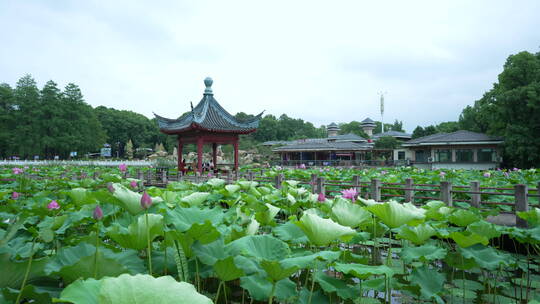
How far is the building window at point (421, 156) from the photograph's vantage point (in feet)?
87.7

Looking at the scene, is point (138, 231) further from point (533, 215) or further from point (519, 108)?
point (519, 108)

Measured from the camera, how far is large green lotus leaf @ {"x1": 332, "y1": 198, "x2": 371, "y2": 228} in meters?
2.30

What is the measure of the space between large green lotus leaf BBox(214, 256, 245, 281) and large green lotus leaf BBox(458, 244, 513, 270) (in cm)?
163

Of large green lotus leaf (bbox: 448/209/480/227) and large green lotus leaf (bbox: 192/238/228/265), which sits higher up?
large green lotus leaf (bbox: 192/238/228/265)

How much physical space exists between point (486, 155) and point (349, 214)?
85.0ft

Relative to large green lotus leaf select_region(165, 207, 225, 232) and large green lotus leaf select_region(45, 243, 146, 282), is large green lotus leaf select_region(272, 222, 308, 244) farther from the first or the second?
large green lotus leaf select_region(45, 243, 146, 282)

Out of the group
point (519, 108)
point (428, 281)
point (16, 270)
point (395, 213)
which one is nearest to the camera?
point (16, 270)

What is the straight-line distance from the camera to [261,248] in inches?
65.8

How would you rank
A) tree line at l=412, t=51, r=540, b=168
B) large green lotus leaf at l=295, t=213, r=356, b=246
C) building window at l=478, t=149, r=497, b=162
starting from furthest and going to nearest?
building window at l=478, t=149, r=497, b=162, tree line at l=412, t=51, r=540, b=168, large green lotus leaf at l=295, t=213, r=356, b=246

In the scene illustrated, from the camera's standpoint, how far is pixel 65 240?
228 cm

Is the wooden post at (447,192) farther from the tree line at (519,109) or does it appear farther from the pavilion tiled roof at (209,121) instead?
the tree line at (519,109)

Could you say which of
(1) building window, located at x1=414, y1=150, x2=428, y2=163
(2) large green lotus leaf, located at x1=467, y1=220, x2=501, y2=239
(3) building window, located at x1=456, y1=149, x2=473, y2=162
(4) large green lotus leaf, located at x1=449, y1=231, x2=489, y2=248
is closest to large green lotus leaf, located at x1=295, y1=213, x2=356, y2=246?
(4) large green lotus leaf, located at x1=449, y1=231, x2=489, y2=248

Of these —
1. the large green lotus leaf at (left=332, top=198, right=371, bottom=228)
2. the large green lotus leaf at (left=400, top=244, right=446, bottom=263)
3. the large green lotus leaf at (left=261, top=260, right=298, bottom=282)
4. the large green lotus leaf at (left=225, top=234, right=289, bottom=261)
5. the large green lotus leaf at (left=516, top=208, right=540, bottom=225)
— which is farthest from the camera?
the large green lotus leaf at (left=516, top=208, right=540, bottom=225)

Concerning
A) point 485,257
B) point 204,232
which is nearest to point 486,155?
point 485,257
